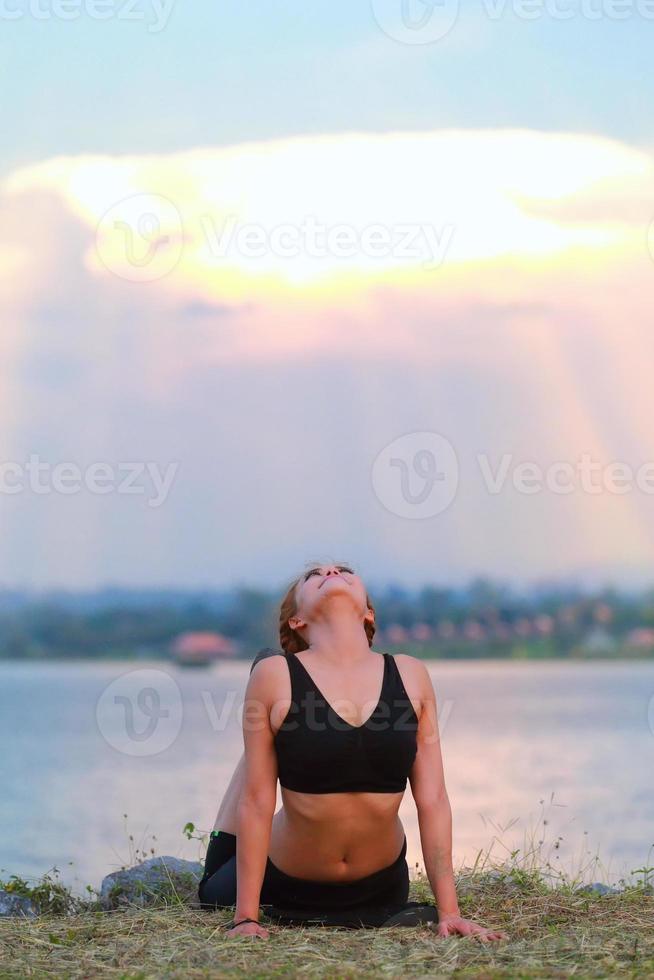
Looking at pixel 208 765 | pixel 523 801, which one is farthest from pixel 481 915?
pixel 208 765

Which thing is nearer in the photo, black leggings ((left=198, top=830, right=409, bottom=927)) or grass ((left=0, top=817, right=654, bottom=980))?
grass ((left=0, top=817, right=654, bottom=980))

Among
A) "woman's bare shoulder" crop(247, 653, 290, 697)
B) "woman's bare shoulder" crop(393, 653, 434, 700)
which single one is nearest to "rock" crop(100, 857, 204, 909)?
"woman's bare shoulder" crop(247, 653, 290, 697)

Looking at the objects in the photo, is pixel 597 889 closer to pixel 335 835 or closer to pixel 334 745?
pixel 335 835

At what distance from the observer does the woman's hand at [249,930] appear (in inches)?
161

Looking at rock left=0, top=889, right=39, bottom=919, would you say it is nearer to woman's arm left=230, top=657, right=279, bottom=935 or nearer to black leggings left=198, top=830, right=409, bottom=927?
black leggings left=198, top=830, right=409, bottom=927

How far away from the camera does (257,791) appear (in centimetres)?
423

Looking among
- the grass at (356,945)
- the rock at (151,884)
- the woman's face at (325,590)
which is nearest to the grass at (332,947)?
the grass at (356,945)

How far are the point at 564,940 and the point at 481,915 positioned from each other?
67cm

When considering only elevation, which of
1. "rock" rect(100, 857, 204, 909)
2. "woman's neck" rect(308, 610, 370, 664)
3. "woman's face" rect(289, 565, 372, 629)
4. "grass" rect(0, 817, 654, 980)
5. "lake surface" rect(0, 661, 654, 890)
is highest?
"woman's face" rect(289, 565, 372, 629)

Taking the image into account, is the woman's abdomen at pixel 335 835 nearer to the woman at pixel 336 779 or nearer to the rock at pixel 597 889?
the woman at pixel 336 779

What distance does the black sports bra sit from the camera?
13.6ft

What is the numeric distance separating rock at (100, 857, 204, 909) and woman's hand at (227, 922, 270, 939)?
3.76 ft

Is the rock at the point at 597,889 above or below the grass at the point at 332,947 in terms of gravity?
below

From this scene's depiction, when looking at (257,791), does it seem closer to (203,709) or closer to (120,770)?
(120,770)
